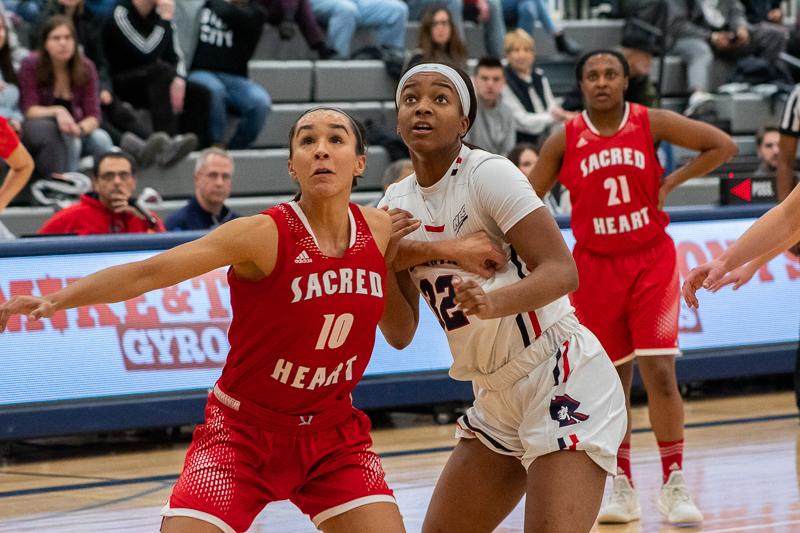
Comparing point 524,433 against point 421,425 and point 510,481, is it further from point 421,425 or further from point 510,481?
point 421,425

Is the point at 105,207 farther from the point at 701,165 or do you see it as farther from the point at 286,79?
the point at 286,79

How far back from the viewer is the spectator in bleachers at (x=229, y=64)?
11.8 meters

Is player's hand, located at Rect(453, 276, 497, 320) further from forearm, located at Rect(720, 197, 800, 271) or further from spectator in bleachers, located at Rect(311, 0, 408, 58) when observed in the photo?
spectator in bleachers, located at Rect(311, 0, 408, 58)

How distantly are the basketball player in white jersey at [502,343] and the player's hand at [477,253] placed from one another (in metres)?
0.04

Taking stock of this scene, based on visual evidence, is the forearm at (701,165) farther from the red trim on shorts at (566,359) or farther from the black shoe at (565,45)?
the black shoe at (565,45)

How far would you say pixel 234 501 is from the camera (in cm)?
395

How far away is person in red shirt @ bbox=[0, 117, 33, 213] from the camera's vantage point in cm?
873

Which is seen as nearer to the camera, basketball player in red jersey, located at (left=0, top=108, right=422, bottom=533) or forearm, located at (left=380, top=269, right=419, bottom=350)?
basketball player in red jersey, located at (left=0, top=108, right=422, bottom=533)

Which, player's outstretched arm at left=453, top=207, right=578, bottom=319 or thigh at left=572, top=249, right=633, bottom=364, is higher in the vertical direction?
player's outstretched arm at left=453, top=207, right=578, bottom=319

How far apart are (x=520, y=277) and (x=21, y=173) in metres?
5.34

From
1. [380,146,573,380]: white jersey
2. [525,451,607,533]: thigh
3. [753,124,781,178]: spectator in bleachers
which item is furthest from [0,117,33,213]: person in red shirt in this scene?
[753,124,781,178]: spectator in bleachers

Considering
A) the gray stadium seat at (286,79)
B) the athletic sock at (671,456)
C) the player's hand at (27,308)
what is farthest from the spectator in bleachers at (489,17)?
the player's hand at (27,308)

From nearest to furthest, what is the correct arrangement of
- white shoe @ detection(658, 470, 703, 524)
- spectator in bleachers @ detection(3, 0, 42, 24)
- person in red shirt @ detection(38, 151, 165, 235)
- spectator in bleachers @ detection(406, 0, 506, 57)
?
white shoe @ detection(658, 470, 703, 524) < person in red shirt @ detection(38, 151, 165, 235) < spectator in bleachers @ detection(3, 0, 42, 24) < spectator in bleachers @ detection(406, 0, 506, 57)

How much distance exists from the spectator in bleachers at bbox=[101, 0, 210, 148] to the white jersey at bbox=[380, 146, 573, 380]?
6974mm
